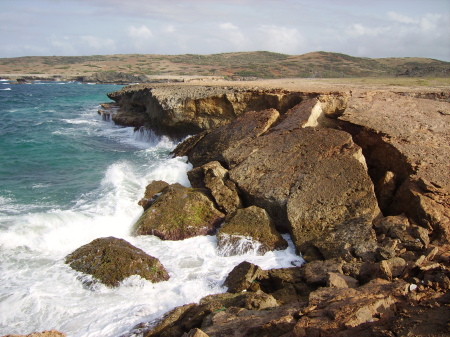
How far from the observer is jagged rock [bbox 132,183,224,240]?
8.73m

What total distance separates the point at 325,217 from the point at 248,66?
6064 cm

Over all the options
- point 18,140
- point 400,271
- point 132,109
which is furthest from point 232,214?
point 132,109

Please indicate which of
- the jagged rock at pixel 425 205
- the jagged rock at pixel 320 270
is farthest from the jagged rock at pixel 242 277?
the jagged rock at pixel 425 205

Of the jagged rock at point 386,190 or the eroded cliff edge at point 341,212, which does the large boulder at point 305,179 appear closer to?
the eroded cliff edge at point 341,212

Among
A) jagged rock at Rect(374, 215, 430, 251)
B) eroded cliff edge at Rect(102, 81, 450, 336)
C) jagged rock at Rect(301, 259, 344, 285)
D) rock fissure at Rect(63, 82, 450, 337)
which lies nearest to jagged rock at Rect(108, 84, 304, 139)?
eroded cliff edge at Rect(102, 81, 450, 336)

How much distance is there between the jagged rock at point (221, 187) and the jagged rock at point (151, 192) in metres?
1.33

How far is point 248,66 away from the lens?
216 feet

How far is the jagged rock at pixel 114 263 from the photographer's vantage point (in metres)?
6.88

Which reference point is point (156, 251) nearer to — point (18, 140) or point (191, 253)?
point (191, 253)

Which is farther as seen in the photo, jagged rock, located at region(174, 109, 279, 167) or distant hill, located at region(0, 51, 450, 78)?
distant hill, located at region(0, 51, 450, 78)

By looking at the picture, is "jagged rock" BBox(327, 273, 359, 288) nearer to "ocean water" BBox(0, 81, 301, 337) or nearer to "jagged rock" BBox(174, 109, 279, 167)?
"ocean water" BBox(0, 81, 301, 337)

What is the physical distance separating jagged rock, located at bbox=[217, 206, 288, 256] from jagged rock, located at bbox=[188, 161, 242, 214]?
2.55 feet

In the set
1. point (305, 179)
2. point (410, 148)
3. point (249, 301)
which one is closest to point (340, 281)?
point (249, 301)

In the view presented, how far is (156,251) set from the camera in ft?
26.5
